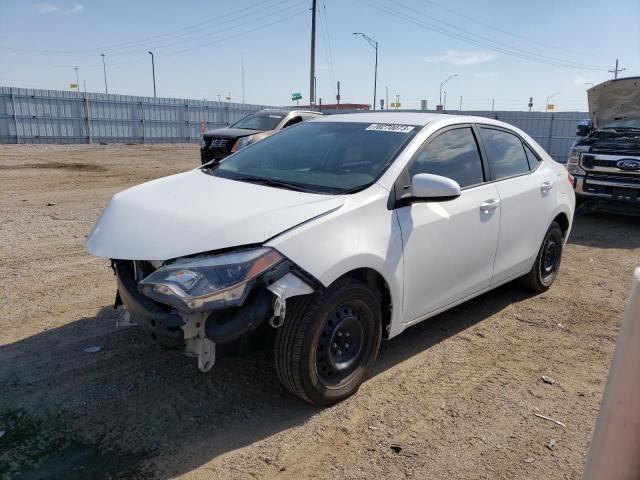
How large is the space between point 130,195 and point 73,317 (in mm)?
1529

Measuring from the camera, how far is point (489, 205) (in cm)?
411

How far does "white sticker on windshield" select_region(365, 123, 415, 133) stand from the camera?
3875 millimetres

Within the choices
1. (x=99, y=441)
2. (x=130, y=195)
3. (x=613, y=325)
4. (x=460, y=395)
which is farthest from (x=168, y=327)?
(x=613, y=325)

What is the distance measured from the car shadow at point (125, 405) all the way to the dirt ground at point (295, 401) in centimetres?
1

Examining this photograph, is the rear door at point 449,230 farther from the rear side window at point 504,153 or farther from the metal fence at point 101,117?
the metal fence at point 101,117

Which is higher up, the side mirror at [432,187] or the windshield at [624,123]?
the windshield at [624,123]

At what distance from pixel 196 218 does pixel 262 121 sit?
11408mm

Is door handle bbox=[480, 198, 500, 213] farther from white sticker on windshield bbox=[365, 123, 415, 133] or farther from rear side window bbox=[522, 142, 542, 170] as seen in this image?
rear side window bbox=[522, 142, 542, 170]

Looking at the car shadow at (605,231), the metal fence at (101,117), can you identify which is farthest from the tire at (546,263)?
the metal fence at (101,117)

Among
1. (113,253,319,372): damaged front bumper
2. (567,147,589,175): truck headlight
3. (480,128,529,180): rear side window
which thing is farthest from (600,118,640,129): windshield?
(113,253,319,372): damaged front bumper

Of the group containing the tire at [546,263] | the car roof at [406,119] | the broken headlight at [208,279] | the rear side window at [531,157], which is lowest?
the tire at [546,263]

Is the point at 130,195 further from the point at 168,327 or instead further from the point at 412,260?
the point at 412,260

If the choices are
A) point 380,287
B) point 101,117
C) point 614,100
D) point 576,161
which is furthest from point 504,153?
point 101,117

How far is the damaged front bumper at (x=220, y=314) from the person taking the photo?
266 centimetres
